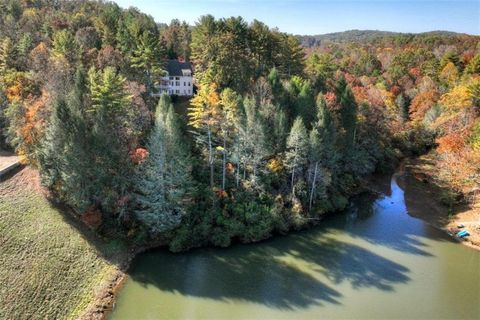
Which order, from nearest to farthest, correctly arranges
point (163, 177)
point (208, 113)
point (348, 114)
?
point (163, 177) → point (208, 113) → point (348, 114)

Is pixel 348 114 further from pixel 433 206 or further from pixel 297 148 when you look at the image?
pixel 433 206

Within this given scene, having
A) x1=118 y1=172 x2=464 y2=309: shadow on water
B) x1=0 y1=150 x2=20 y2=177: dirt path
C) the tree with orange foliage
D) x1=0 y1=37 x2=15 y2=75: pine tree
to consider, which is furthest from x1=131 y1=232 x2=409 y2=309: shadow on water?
the tree with orange foliage

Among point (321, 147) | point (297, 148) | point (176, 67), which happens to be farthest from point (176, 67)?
point (321, 147)

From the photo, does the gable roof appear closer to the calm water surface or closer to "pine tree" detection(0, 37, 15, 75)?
"pine tree" detection(0, 37, 15, 75)

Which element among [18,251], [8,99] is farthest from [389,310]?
[8,99]

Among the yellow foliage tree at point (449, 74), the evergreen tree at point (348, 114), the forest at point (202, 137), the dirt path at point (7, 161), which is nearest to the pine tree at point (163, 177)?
the forest at point (202, 137)

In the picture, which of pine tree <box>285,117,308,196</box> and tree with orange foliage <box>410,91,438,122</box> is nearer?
pine tree <box>285,117,308,196</box>
